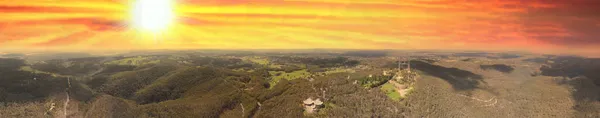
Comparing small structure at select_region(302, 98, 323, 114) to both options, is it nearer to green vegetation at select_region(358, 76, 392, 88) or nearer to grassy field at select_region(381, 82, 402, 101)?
green vegetation at select_region(358, 76, 392, 88)

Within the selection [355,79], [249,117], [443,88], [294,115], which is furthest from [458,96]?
[249,117]

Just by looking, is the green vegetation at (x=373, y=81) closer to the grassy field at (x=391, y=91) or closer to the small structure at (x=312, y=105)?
the grassy field at (x=391, y=91)

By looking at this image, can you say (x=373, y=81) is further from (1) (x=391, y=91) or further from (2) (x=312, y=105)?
(2) (x=312, y=105)

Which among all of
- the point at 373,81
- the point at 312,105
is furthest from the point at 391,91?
the point at 312,105

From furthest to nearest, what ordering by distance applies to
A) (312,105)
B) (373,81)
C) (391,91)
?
(373,81) < (391,91) < (312,105)

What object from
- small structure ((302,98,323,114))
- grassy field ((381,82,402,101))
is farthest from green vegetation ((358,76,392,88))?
small structure ((302,98,323,114))

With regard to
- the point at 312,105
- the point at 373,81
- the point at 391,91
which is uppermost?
the point at 373,81

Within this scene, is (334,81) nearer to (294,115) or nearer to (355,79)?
(355,79)

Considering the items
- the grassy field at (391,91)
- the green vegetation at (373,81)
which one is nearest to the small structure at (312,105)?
the green vegetation at (373,81)
